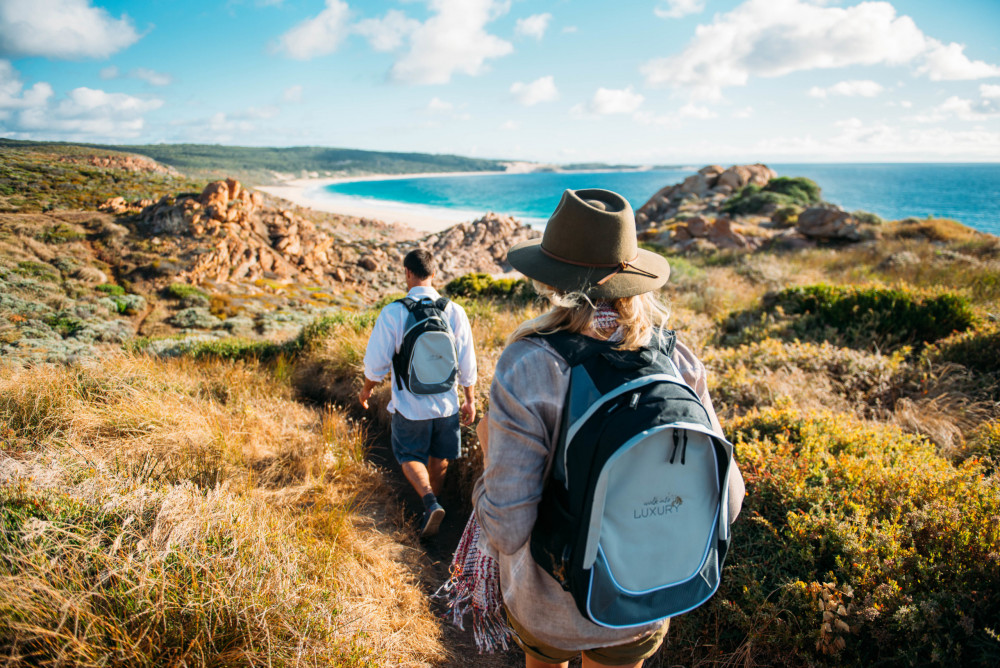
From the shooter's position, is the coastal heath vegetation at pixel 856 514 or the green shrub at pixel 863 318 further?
the green shrub at pixel 863 318

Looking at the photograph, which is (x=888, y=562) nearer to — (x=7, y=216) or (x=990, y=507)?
(x=990, y=507)

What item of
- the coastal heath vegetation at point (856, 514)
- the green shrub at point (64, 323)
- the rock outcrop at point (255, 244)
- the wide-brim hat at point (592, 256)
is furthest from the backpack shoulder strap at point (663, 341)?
the rock outcrop at point (255, 244)

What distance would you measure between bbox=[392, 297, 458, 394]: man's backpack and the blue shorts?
0.36 m

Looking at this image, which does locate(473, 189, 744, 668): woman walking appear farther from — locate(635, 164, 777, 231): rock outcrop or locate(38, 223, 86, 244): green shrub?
locate(635, 164, 777, 231): rock outcrop

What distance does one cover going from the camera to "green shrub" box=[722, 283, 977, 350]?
5.98m

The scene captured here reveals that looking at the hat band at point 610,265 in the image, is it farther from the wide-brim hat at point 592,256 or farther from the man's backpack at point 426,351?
the man's backpack at point 426,351

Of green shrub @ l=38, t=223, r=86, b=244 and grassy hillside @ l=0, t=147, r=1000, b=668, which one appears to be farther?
green shrub @ l=38, t=223, r=86, b=244

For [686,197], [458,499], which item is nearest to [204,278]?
[458,499]

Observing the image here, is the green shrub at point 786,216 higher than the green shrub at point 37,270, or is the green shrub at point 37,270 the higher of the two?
the green shrub at point 786,216

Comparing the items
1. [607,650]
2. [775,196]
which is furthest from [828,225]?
[607,650]

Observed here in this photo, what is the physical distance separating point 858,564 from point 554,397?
85.9 inches

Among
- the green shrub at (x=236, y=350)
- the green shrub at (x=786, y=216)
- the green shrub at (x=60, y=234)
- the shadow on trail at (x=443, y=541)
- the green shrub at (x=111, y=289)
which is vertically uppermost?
the green shrub at (x=786, y=216)

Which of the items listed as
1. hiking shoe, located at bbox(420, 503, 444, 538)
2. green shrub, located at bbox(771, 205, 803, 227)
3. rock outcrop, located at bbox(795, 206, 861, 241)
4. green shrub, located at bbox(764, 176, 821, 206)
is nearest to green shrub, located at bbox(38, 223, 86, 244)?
hiking shoe, located at bbox(420, 503, 444, 538)

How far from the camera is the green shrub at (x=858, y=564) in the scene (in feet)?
6.83
